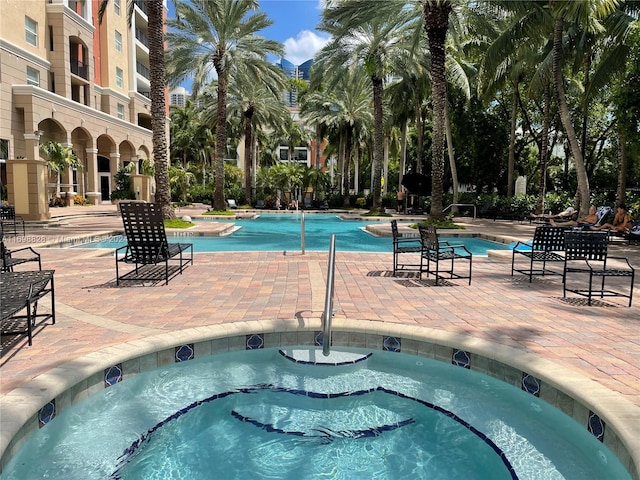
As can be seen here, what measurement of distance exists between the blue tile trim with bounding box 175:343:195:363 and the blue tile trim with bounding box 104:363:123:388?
58cm

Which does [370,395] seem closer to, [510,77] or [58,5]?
[510,77]

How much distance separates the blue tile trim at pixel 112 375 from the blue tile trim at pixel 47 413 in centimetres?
58

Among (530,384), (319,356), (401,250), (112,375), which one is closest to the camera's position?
(530,384)

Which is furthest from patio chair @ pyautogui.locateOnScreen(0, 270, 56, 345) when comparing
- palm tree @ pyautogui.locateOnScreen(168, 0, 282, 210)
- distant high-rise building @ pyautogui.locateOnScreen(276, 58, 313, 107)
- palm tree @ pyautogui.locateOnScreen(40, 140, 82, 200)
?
distant high-rise building @ pyautogui.locateOnScreen(276, 58, 313, 107)

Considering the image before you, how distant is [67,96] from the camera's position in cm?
3077

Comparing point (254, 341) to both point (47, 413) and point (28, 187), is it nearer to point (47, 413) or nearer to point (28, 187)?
point (47, 413)

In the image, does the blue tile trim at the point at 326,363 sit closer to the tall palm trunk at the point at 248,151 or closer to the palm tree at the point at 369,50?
the palm tree at the point at 369,50

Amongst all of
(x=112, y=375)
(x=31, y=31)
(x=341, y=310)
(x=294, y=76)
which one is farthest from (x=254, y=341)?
(x=294, y=76)

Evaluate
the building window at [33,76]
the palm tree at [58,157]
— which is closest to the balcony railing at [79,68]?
the building window at [33,76]

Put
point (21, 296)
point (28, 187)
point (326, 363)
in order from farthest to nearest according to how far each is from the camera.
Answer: point (28, 187) < point (326, 363) < point (21, 296)

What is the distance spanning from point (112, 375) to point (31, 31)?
32.0m

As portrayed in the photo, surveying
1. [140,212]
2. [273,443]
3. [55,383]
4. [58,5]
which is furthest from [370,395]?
[58,5]

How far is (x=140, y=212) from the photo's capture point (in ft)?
24.5

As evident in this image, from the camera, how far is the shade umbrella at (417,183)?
29875 mm
